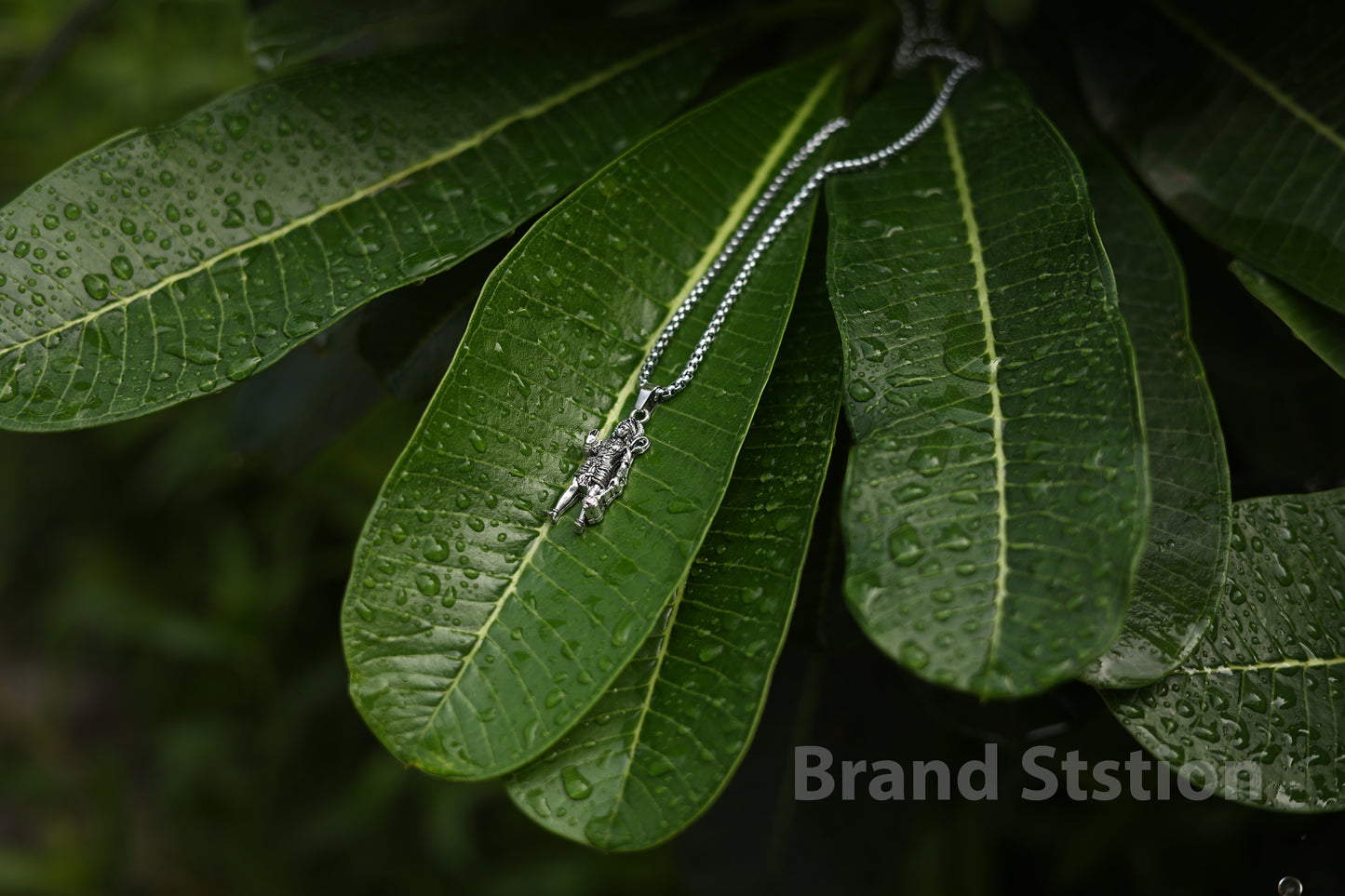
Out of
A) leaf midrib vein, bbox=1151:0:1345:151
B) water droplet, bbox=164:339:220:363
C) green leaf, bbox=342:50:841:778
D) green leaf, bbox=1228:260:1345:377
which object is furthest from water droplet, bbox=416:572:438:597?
leaf midrib vein, bbox=1151:0:1345:151

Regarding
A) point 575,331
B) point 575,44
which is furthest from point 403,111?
point 575,331

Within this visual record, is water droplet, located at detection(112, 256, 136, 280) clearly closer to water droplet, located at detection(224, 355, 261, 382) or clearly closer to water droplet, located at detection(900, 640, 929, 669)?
water droplet, located at detection(224, 355, 261, 382)

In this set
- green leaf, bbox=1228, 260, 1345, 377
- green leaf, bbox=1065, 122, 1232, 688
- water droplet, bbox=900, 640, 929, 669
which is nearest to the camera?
water droplet, bbox=900, 640, 929, 669

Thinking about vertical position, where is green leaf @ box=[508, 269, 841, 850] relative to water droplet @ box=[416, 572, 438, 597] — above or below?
below

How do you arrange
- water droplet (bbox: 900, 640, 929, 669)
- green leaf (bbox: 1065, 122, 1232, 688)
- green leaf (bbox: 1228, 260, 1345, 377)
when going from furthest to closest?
green leaf (bbox: 1228, 260, 1345, 377) < green leaf (bbox: 1065, 122, 1232, 688) < water droplet (bbox: 900, 640, 929, 669)

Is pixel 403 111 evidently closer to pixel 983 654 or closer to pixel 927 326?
pixel 927 326

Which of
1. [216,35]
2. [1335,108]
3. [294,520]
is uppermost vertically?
[216,35]

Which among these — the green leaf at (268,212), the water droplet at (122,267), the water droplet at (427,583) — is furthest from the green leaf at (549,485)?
the water droplet at (122,267)
